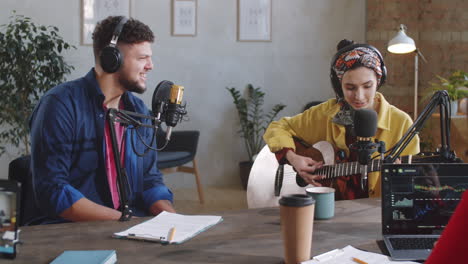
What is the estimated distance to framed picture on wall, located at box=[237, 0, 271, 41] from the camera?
5.32 m

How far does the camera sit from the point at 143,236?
1396 millimetres

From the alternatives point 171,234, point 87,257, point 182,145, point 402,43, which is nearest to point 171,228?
point 171,234

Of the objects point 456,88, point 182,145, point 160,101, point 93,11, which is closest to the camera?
point 160,101

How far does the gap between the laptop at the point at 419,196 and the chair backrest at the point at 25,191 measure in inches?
49.7

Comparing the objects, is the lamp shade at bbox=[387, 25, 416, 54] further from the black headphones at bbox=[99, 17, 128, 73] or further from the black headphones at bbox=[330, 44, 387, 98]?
the black headphones at bbox=[99, 17, 128, 73]

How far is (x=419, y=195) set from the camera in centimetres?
141

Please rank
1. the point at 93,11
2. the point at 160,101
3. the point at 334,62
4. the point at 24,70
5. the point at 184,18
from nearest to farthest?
the point at 160,101, the point at 334,62, the point at 24,70, the point at 93,11, the point at 184,18

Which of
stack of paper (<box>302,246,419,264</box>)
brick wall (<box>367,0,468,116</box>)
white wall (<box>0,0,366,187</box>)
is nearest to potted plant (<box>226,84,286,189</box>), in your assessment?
white wall (<box>0,0,366,187</box>)

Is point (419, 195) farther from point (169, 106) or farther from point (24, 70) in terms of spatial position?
point (24, 70)

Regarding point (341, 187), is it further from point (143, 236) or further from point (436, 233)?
point (143, 236)

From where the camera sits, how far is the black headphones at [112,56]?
6.18ft

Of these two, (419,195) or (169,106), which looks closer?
(419,195)

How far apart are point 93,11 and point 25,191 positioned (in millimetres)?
3243

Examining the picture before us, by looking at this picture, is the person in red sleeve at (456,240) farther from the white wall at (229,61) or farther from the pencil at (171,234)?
the white wall at (229,61)
